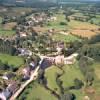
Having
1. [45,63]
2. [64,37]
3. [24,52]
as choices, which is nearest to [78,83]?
[45,63]

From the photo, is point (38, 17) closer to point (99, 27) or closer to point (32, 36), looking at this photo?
point (99, 27)

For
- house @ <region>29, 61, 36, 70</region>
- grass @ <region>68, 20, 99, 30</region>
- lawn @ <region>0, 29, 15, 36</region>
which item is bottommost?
grass @ <region>68, 20, 99, 30</region>

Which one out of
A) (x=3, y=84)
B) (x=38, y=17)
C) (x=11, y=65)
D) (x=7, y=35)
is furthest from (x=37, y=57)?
(x=38, y=17)

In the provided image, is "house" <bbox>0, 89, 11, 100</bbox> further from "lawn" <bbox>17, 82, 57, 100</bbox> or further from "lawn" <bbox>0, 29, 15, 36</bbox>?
"lawn" <bbox>0, 29, 15, 36</bbox>

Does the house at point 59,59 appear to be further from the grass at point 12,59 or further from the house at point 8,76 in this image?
the house at point 8,76

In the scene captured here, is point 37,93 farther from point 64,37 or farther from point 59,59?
point 64,37

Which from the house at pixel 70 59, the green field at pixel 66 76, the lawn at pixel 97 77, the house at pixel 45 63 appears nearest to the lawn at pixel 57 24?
the house at pixel 70 59

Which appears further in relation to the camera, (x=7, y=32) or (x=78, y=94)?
(x=7, y=32)

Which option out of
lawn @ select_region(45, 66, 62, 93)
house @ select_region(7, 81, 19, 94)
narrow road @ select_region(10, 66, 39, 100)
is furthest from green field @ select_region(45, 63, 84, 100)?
house @ select_region(7, 81, 19, 94)

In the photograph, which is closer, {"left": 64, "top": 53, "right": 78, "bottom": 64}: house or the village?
the village
